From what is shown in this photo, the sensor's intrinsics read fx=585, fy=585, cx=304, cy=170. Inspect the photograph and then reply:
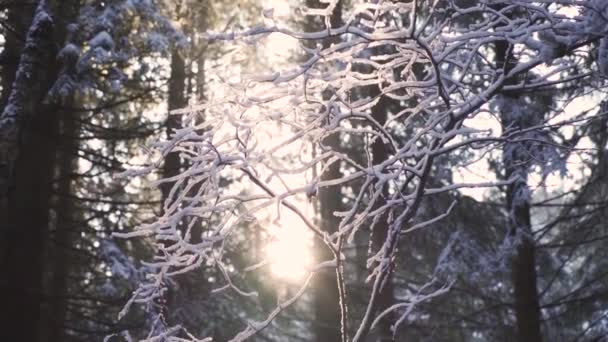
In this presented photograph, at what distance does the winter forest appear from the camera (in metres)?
2.84

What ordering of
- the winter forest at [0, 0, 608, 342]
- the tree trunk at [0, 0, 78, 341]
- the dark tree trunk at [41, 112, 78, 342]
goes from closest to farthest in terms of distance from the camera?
1. the winter forest at [0, 0, 608, 342]
2. the tree trunk at [0, 0, 78, 341]
3. the dark tree trunk at [41, 112, 78, 342]

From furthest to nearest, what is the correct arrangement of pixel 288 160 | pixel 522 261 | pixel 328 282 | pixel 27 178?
pixel 288 160
pixel 328 282
pixel 522 261
pixel 27 178

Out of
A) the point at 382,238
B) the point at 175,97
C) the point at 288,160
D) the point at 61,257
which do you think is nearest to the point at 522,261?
the point at 382,238

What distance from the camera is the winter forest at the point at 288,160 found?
112 inches

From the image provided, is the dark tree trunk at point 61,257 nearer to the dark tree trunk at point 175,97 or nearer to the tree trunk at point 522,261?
the dark tree trunk at point 175,97

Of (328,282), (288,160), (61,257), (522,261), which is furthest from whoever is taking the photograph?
(288,160)

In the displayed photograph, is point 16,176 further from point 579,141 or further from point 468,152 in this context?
point 579,141

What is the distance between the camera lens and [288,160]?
10.8 m

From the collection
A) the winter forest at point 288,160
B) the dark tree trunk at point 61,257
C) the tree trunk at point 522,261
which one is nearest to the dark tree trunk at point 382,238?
the winter forest at point 288,160

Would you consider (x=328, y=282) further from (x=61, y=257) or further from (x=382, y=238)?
(x=61, y=257)

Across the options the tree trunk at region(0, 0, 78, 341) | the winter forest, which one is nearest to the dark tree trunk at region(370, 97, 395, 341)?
the winter forest

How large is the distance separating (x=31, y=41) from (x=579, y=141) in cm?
752

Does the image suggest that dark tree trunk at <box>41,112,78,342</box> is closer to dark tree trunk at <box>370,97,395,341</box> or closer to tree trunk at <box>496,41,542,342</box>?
dark tree trunk at <box>370,97,395,341</box>

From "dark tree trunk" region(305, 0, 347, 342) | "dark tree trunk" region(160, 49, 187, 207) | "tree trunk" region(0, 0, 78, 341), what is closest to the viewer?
"tree trunk" region(0, 0, 78, 341)
